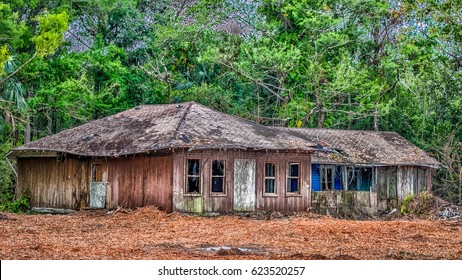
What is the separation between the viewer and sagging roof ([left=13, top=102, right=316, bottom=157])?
2959cm

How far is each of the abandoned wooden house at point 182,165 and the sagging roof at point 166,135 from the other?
4cm

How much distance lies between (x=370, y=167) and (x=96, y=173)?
40.7 ft

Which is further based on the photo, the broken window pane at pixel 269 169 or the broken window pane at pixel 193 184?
the broken window pane at pixel 269 169

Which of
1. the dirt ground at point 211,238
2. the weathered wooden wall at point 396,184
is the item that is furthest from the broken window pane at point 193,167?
the weathered wooden wall at point 396,184

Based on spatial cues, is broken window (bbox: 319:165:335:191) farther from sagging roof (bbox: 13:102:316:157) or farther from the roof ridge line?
the roof ridge line

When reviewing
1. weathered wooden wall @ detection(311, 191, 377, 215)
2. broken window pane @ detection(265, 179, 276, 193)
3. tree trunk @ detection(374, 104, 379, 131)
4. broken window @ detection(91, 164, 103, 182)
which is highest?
tree trunk @ detection(374, 104, 379, 131)

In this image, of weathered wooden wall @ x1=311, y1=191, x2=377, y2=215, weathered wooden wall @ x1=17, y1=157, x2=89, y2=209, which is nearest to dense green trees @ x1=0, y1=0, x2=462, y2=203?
weathered wooden wall @ x1=17, y1=157, x2=89, y2=209

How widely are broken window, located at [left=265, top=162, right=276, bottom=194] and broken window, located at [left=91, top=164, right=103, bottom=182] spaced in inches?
250

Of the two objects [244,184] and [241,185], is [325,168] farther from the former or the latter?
[241,185]

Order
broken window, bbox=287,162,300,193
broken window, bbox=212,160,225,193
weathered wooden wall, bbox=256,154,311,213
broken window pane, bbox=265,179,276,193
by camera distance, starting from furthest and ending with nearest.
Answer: broken window pane, bbox=265,179,276,193 < broken window, bbox=287,162,300,193 < weathered wooden wall, bbox=256,154,311,213 < broken window, bbox=212,160,225,193

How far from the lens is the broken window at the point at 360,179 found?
37.3 metres

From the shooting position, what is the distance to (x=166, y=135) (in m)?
29.9

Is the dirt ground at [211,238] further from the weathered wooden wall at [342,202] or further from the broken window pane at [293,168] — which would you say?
the broken window pane at [293,168]

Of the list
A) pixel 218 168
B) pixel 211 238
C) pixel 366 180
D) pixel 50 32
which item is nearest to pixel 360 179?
pixel 366 180
